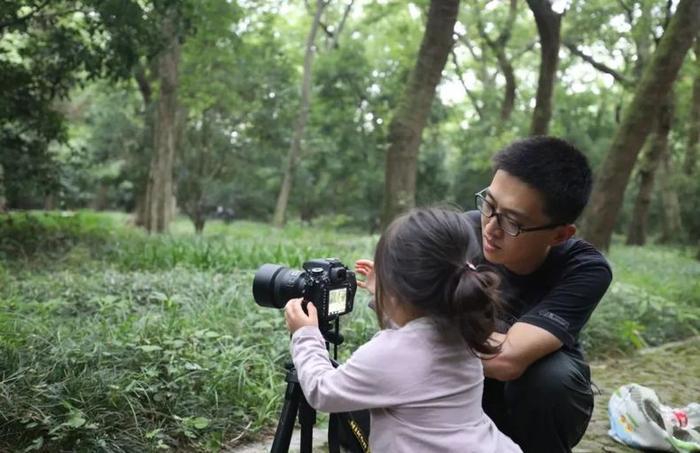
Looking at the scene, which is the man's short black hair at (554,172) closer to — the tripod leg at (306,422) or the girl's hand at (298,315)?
the girl's hand at (298,315)

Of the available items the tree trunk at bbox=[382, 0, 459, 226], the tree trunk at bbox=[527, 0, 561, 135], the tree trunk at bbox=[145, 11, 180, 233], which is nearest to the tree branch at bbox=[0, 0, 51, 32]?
the tree trunk at bbox=[145, 11, 180, 233]

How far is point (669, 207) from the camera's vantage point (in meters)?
17.3

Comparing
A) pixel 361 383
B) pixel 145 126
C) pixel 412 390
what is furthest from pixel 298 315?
pixel 145 126

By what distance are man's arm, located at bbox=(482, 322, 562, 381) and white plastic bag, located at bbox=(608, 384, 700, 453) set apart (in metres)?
1.27

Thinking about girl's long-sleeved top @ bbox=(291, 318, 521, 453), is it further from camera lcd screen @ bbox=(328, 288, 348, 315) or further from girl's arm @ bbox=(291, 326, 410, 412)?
camera lcd screen @ bbox=(328, 288, 348, 315)

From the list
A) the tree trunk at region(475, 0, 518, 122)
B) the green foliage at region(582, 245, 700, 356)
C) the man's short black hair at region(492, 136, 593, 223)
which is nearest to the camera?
the man's short black hair at region(492, 136, 593, 223)

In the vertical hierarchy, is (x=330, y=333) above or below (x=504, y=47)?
below

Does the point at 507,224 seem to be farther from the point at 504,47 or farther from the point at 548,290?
the point at 504,47

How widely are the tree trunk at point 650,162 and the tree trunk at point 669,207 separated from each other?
1.17 m

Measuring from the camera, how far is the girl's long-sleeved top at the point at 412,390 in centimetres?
160

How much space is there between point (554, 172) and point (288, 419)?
3.90 ft

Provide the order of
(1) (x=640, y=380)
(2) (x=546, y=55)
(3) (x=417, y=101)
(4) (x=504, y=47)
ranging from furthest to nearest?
(4) (x=504, y=47) < (2) (x=546, y=55) < (3) (x=417, y=101) < (1) (x=640, y=380)

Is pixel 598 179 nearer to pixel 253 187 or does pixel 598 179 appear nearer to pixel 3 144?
pixel 3 144

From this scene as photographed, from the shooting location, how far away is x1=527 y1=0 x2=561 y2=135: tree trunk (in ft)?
28.3
